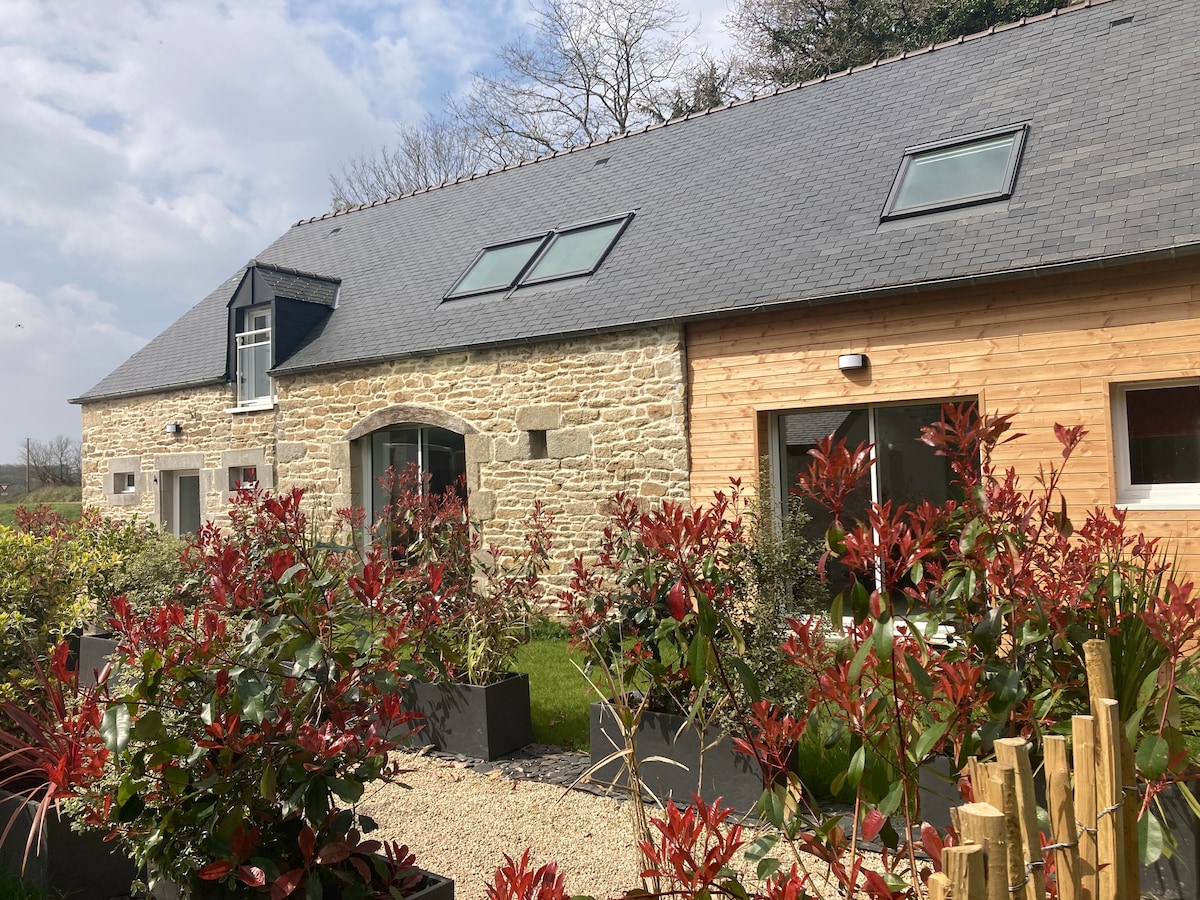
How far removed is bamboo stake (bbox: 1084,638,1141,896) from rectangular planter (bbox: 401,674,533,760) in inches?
136

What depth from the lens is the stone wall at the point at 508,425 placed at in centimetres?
783

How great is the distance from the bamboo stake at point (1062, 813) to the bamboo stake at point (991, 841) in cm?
23

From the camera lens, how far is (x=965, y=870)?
1.18m

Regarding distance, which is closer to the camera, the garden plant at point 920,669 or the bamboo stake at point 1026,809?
the bamboo stake at point 1026,809

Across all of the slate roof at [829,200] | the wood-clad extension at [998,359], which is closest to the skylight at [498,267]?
the slate roof at [829,200]

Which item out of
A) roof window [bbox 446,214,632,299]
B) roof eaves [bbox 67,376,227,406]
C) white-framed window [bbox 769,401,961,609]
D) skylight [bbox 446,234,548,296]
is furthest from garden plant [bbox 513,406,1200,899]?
roof eaves [bbox 67,376,227,406]

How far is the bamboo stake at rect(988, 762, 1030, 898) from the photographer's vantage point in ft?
4.34

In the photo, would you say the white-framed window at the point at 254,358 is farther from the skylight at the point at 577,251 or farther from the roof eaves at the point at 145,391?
the skylight at the point at 577,251

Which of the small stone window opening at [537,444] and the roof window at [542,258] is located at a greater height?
the roof window at [542,258]

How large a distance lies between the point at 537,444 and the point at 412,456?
7.02 ft

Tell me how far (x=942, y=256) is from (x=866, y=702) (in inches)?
211

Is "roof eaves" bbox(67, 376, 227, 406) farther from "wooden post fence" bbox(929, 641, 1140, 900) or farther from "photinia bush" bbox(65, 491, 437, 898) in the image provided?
"wooden post fence" bbox(929, 641, 1140, 900)

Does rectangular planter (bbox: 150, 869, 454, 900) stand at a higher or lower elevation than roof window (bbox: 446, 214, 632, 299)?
lower

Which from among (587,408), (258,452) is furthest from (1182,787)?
(258,452)
